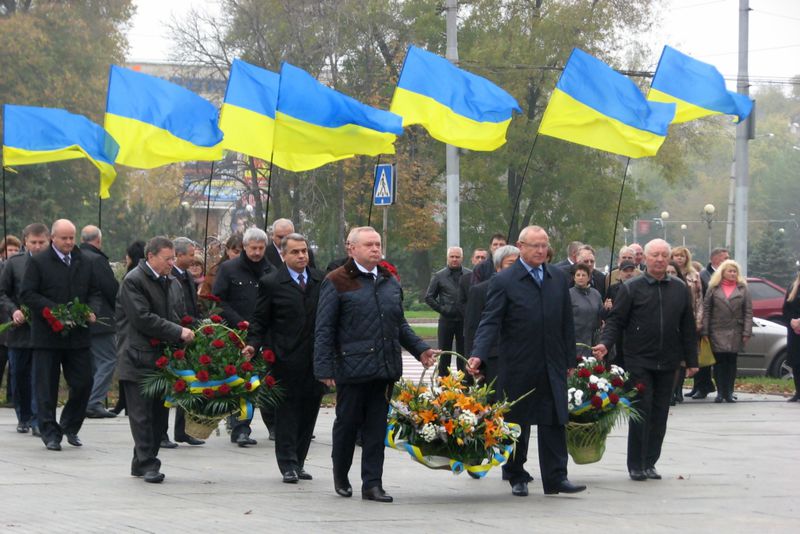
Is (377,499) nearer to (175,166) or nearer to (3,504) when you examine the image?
(3,504)

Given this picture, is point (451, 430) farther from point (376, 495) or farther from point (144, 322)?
point (144, 322)

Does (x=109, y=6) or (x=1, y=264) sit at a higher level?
(x=109, y=6)

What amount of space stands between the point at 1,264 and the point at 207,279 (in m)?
2.62

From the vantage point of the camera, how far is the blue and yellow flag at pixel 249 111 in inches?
573

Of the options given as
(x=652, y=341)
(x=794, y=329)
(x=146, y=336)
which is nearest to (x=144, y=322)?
(x=146, y=336)

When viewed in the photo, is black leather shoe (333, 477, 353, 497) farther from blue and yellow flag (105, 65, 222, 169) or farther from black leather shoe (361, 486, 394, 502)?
blue and yellow flag (105, 65, 222, 169)

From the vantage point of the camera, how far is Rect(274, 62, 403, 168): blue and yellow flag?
46.8 feet

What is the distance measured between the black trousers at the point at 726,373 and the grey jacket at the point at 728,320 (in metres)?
0.25

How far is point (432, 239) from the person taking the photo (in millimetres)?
47594

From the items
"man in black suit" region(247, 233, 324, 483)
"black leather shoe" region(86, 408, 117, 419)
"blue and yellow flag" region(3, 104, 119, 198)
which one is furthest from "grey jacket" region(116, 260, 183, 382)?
"blue and yellow flag" region(3, 104, 119, 198)

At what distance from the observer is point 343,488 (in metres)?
9.25

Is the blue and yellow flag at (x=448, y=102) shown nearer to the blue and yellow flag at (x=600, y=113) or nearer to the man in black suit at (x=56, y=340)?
the blue and yellow flag at (x=600, y=113)

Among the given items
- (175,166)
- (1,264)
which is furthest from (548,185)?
(1,264)

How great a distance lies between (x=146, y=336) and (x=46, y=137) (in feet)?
20.7
